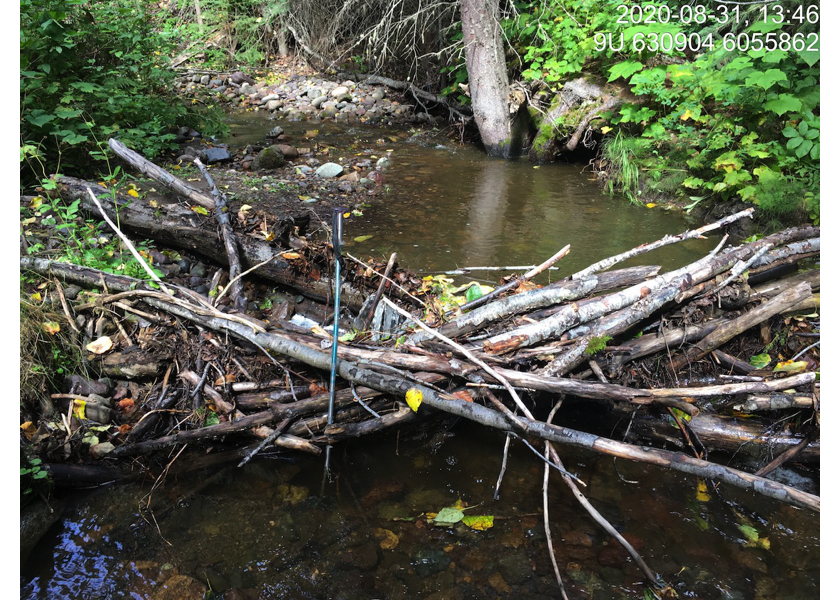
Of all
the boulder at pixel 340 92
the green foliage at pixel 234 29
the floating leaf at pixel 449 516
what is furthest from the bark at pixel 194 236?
the green foliage at pixel 234 29

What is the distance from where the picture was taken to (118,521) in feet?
9.91

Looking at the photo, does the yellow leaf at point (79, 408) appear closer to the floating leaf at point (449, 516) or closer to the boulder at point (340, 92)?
the floating leaf at point (449, 516)

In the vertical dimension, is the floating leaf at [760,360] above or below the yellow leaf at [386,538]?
above

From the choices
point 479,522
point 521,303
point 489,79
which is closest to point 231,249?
point 521,303

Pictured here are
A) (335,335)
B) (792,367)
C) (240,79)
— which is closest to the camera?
(335,335)

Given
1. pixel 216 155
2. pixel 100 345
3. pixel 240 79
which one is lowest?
pixel 100 345

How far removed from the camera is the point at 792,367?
11.0 feet

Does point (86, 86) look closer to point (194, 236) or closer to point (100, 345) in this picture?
point (194, 236)

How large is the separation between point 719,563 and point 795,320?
180 centimetres

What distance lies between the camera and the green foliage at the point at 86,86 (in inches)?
235

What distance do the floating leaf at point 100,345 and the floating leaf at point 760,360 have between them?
13.8 feet

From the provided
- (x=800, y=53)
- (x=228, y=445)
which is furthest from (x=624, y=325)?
(x=800, y=53)

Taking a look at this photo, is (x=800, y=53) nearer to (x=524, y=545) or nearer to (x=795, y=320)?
(x=795, y=320)

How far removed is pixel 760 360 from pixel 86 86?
22.9 ft
